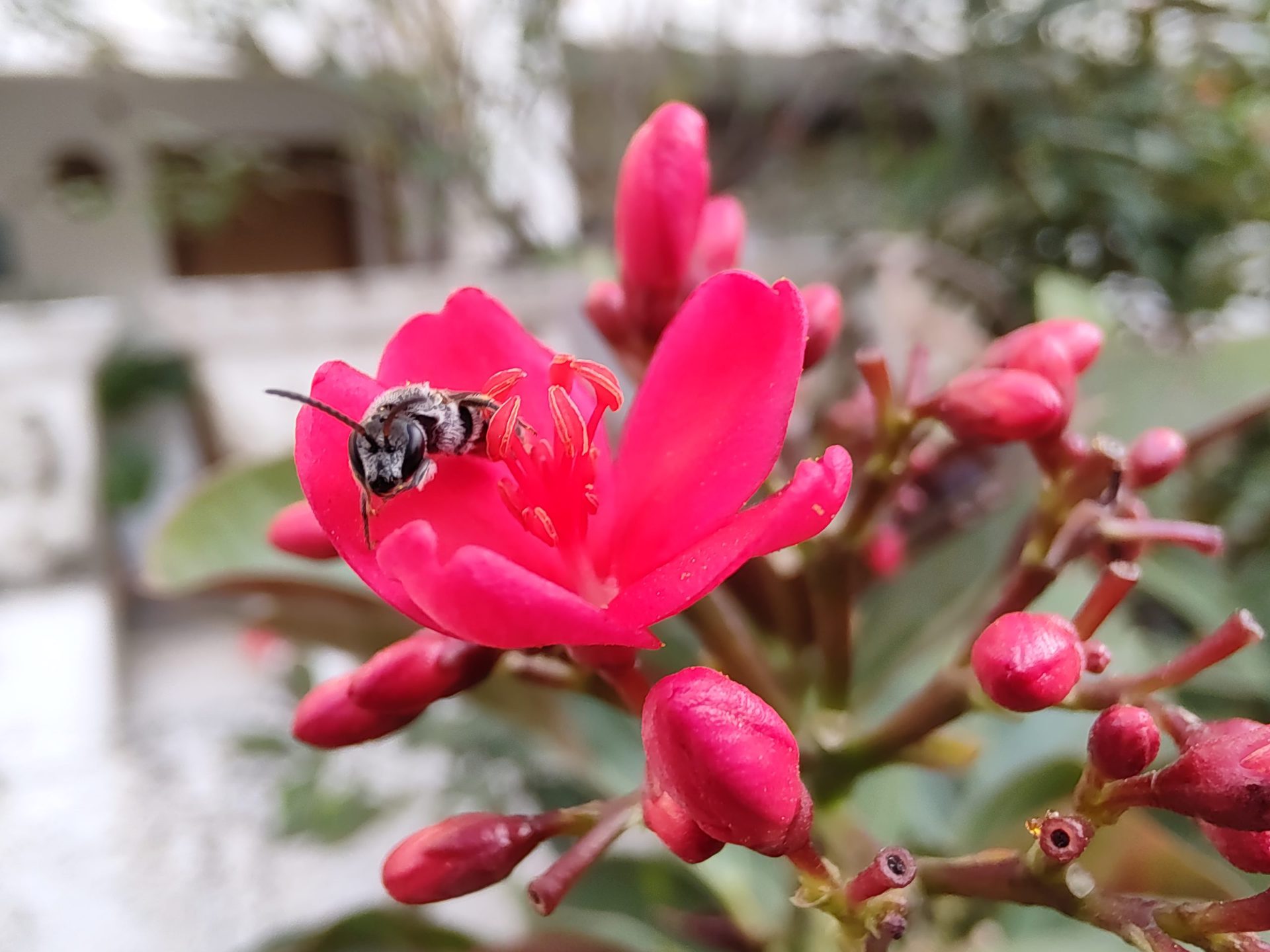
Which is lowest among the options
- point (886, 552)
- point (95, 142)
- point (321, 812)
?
point (321, 812)

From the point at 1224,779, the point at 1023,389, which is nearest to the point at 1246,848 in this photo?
the point at 1224,779

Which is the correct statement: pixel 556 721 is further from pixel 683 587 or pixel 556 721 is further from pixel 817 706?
pixel 683 587

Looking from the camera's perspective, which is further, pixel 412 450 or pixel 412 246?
pixel 412 246

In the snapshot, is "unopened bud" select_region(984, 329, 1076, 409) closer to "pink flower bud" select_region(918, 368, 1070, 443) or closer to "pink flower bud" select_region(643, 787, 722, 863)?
"pink flower bud" select_region(918, 368, 1070, 443)

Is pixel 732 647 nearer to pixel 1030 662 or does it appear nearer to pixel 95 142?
pixel 1030 662

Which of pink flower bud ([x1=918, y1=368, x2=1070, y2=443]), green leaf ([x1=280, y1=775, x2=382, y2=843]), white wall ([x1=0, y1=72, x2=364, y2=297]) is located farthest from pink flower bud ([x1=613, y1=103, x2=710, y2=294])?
white wall ([x1=0, y1=72, x2=364, y2=297])

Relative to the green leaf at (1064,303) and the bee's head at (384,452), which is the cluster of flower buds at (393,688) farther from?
the green leaf at (1064,303)

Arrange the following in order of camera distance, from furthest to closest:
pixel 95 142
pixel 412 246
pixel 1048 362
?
pixel 95 142 → pixel 412 246 → pixel 1048 362
